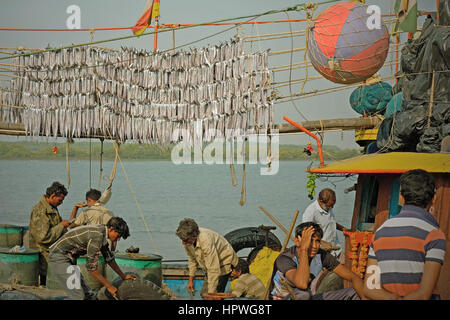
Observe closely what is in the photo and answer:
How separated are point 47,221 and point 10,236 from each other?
6.11 ft

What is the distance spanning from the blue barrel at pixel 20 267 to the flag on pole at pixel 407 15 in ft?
16.9

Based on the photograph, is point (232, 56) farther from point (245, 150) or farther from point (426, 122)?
point (426, 122)

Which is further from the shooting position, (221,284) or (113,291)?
(221,284)

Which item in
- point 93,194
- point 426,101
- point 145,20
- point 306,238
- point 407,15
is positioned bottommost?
point 306,238

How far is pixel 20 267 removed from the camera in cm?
754

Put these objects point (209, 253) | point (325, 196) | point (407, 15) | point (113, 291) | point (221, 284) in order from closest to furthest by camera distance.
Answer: point (113, 291) < point (209, 253) < point (407, 15) < point (221, 284) < point (325, 196)

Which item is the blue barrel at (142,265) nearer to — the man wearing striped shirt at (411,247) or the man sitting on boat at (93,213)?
the man sitting on boat at (93,213)

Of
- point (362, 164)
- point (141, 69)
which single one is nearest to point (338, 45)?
point (362, 164)

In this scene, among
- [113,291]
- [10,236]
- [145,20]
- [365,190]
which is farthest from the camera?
[145,20]

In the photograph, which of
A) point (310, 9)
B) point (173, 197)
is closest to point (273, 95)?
point (310, 9)

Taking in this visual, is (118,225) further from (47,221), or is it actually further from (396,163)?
(396,163)

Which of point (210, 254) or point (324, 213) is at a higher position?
point (324, 213)

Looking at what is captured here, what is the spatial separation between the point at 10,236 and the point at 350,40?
5657 millimetres

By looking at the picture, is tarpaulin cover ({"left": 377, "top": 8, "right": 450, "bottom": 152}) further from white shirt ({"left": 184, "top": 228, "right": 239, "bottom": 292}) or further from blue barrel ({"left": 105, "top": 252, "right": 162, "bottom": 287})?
blue barrel ({"left": 105, "top": 252, "right": 162, "bottom": 287})
